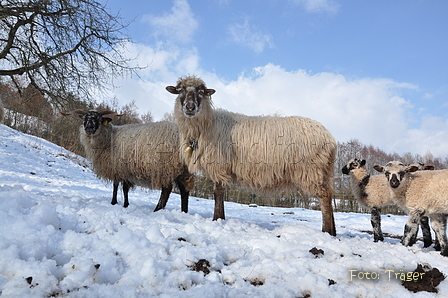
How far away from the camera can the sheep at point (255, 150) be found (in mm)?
4945

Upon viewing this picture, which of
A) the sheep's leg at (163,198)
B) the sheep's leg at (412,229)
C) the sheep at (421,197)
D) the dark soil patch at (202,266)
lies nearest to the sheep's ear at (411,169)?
the sheep at (421,197)

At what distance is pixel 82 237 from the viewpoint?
8.41 feet

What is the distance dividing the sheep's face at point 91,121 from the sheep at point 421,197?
6952 millimetres

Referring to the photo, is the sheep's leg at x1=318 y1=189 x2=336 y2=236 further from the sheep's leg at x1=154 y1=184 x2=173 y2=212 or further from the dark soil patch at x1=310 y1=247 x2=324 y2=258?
the sheep's leg at x1=154 y1=184 x2=173 y2=212

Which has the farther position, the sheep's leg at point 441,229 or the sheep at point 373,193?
the sheep at point 373,193

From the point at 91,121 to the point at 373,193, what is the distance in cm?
711

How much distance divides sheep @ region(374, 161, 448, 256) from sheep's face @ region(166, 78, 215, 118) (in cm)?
418

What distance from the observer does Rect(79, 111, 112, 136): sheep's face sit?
6.58 m

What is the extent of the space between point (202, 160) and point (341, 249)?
115 inches

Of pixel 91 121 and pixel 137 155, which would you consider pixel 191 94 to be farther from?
pixel 91 121

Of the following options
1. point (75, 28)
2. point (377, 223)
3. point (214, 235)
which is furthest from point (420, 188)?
point (75, 28)

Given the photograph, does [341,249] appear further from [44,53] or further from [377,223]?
[44,53]

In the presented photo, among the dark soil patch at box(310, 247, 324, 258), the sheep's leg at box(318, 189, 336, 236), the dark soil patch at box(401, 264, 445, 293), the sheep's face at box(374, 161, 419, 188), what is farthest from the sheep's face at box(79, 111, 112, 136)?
the sheep's face at box(374, 161, 419, 188)

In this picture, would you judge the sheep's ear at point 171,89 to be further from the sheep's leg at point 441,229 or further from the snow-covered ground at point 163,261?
the sheep's leg at point 441,229
